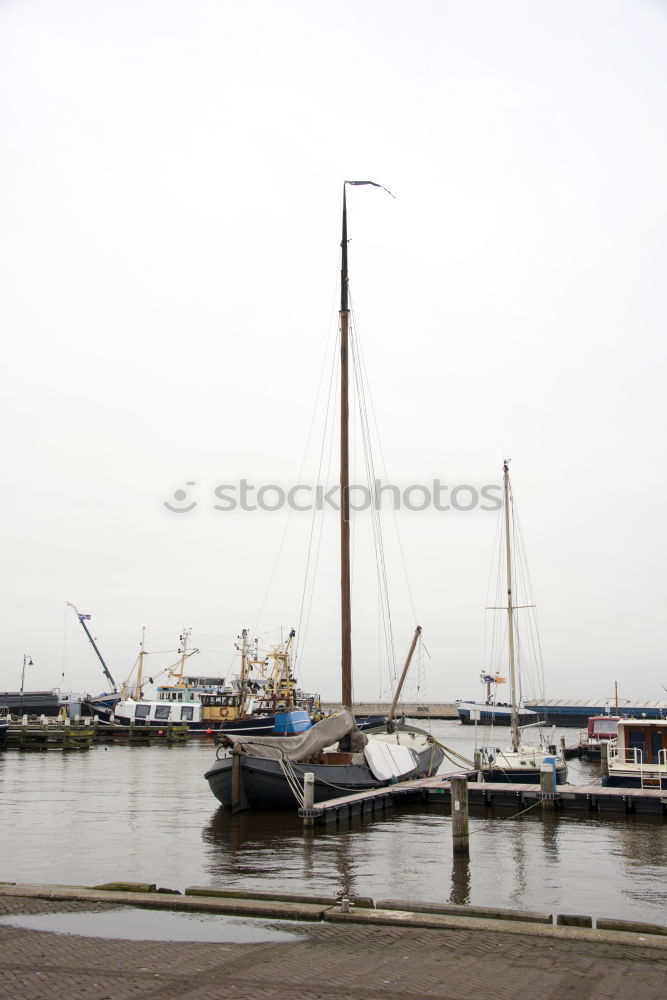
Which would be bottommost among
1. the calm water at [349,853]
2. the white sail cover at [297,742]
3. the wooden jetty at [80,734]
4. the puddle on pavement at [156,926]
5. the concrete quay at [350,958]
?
the wooden jetty at [80,734]

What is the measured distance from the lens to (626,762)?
34.7 meters

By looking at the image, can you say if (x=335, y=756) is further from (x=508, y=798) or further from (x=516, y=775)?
(x=516, y=775)

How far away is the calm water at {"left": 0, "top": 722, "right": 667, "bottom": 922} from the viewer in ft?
60.2

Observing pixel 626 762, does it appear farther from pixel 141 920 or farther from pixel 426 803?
pixel 141 920

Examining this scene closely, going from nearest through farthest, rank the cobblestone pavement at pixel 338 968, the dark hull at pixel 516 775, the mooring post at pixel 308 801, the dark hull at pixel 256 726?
the cobblestone pavement at pixel 338 968 → the mooring post at pixel 308 801 → the dark hull at pixel 516 775 → the dark hull at pixel 256 726

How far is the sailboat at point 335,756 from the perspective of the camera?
29.8 meters

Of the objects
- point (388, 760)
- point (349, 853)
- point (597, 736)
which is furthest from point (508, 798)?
point (597, 736)

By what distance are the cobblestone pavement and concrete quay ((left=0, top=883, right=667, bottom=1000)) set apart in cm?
2

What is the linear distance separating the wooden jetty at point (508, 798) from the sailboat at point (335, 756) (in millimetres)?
855

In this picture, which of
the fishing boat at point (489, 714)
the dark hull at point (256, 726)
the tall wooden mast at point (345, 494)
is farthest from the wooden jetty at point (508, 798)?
the fishing boat at point (489, 714)

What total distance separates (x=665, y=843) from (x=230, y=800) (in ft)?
48.1

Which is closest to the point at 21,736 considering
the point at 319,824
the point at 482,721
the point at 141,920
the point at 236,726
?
the point at 236,726

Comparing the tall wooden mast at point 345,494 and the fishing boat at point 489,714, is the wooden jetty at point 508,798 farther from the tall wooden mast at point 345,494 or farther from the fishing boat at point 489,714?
the fishing boat at point 489,714

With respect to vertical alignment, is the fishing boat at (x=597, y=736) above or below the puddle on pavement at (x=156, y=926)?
below
